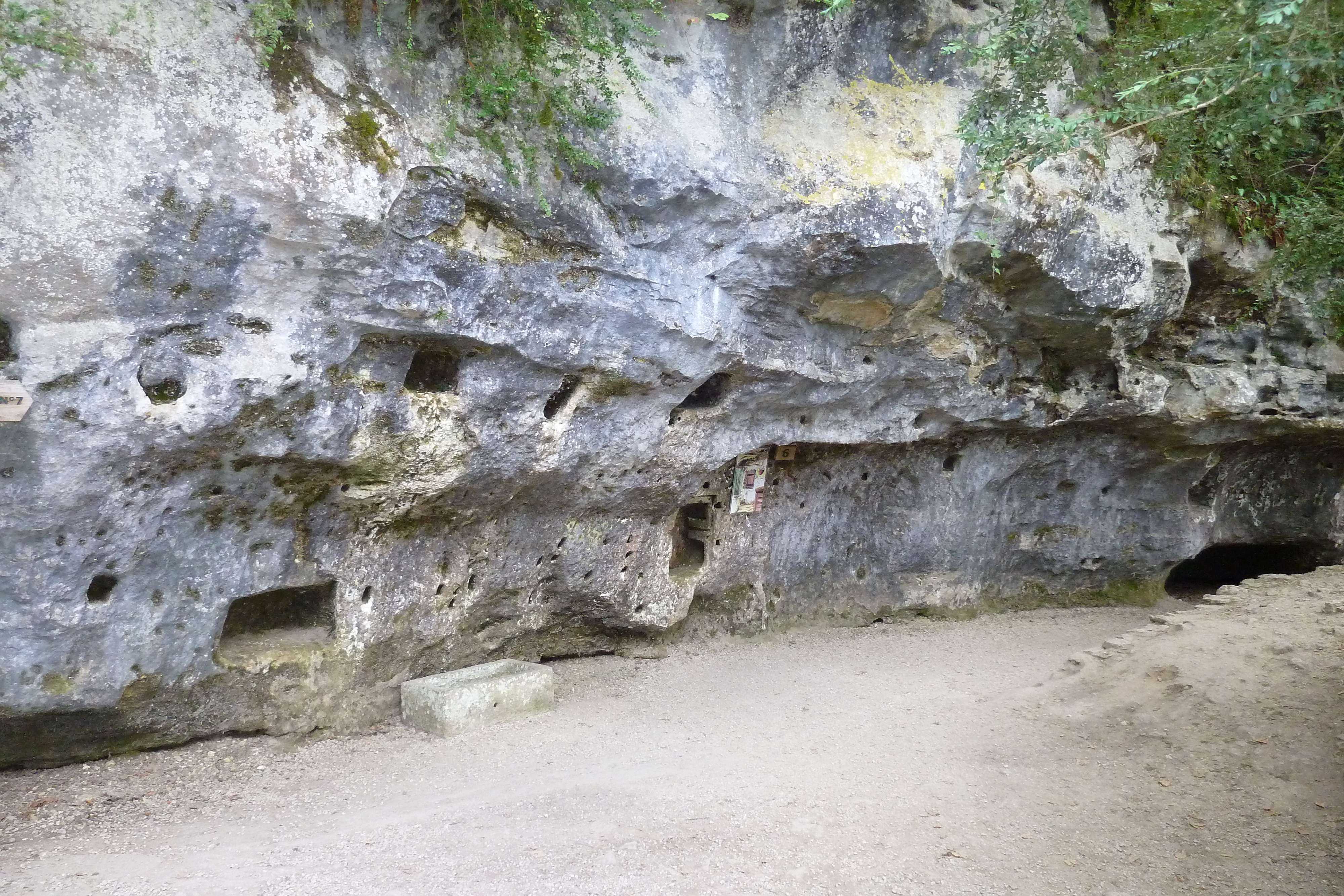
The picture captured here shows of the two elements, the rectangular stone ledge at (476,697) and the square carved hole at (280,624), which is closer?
the square carved hole at (280,624)

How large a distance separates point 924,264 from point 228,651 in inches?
211

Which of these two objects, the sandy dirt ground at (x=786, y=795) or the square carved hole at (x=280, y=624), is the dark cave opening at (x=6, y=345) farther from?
the sandy dirt ground at (x=786, y=795)

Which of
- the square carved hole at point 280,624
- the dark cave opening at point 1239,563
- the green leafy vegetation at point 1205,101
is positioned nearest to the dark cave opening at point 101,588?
the square carved hole at point 280,624

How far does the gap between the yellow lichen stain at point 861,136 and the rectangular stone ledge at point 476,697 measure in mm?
3820

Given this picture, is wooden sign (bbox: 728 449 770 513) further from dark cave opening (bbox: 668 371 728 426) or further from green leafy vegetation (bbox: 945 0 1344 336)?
green leafy vegetation (bbox: 945 0 1344 336)

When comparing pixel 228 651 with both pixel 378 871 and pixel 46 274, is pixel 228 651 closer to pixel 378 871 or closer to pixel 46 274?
pixel 378 871

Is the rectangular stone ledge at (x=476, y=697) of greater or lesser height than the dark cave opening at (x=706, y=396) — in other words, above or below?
below

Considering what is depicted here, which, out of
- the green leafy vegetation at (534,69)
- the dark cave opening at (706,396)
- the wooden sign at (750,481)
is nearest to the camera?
the green leafy vegetation at (534,69)

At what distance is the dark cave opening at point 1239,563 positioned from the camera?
1090 centimetres

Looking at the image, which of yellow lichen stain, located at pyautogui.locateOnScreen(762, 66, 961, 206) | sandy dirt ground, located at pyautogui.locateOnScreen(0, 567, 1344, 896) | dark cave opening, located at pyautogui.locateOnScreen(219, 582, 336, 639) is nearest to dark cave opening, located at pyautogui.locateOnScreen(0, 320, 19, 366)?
dark cave opening, located at pyautogui.locateOnScreen(219, 582, 336, 639)

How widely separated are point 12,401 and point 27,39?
156 cm

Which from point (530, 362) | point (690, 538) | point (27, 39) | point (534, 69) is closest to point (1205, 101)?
point (534, 69)

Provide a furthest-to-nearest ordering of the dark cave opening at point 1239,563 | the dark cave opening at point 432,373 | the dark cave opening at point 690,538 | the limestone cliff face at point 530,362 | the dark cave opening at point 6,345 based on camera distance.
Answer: the dark cave opening at point 1239,563 < the dark cave opening at point 690,538 < the dark cave opening at point 432,373 < the limestone cliff face at point 530,362 < the dark cave opening at point 6,345

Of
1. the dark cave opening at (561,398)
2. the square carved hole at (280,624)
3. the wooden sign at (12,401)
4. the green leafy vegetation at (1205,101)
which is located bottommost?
the square carved hole at (280,624)
